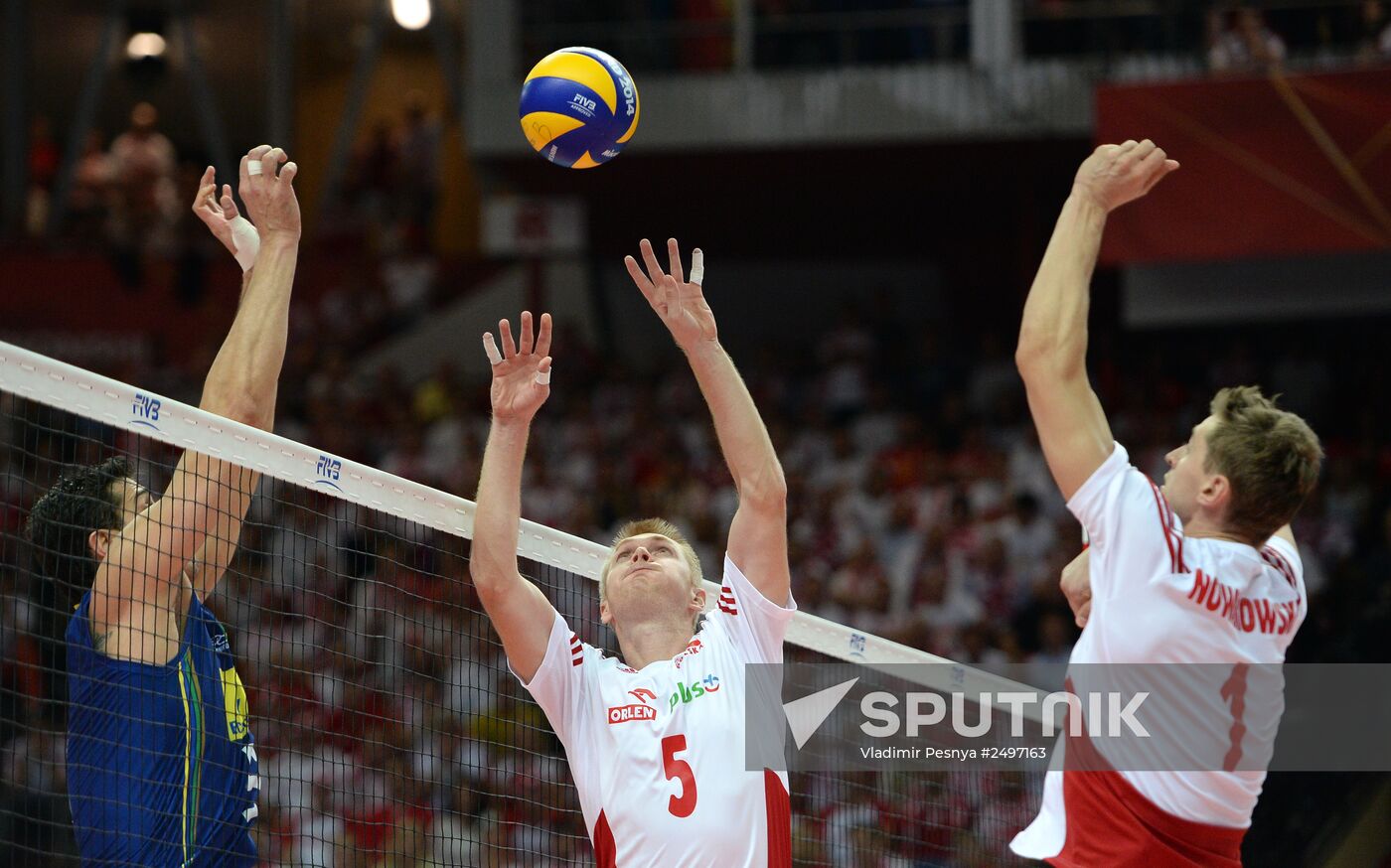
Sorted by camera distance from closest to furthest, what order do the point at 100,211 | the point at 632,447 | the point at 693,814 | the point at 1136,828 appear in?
the point at 1136,828 < the point at 693,814 < the point at 632,447 < the point at 100,211

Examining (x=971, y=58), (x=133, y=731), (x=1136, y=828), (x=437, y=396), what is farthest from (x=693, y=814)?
(x=437, y=396)

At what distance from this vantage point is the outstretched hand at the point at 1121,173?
3746 mm

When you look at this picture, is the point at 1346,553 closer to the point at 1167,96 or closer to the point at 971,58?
the point at 1167,96

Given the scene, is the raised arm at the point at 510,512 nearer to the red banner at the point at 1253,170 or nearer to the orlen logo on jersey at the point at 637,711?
the orlen logo on jersey at the point at 637,711

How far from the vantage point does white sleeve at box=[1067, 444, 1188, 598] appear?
3600mm

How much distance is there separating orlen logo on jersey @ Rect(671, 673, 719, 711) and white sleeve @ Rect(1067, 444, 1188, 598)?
1501 mm

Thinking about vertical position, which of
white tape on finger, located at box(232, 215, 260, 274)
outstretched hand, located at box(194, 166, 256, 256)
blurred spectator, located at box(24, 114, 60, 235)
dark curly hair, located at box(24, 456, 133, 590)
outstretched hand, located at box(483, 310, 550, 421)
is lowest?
dark curly hair, located at box(24, 456, 133, 590)

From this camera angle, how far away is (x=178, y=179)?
1994cm

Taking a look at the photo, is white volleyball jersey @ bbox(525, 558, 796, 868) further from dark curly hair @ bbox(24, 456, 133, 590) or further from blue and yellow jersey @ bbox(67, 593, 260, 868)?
dark curly hair @ bbox(24, 456, 133, 590)

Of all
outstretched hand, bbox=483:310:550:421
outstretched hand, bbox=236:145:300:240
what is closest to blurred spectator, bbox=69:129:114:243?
outstretched hand, bbox=236:145:300:240

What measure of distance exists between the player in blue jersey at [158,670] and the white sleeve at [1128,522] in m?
2.63

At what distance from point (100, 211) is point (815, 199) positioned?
29.5 feet

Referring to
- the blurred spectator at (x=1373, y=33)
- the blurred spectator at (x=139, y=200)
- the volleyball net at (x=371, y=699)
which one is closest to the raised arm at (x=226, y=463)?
the volleyball net at (x=371, y=699)

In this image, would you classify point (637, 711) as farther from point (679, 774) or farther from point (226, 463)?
point (226, 463)
